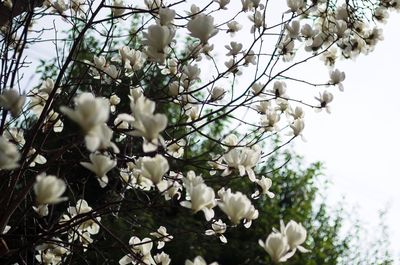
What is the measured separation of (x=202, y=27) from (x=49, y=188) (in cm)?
44

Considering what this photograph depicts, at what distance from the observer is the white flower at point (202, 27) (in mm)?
1095

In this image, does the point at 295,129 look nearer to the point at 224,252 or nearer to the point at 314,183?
the point at 224,252

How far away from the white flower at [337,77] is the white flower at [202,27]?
1.89ft

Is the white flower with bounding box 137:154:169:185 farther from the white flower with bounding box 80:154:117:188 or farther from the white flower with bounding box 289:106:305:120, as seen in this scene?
the white flower with bounding box 289:106:305:120

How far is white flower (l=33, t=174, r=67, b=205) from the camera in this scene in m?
0.81

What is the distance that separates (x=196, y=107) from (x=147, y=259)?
43 centimetres

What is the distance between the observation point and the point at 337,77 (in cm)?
159

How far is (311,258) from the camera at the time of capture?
4379mm

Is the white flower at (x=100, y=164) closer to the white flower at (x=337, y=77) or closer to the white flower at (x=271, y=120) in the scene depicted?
the white flower at (x=271, y=120)

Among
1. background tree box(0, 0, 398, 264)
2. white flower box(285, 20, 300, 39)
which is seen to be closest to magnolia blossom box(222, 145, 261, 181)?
background tree box(0, 0, 398, 264)

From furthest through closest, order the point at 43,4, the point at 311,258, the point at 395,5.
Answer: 1. the point at 311,258
2. the point at 395,5
3. the point at 43,4

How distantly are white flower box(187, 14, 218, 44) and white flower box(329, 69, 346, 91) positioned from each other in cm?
58

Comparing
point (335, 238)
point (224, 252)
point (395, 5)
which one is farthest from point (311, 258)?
point (395, 5)

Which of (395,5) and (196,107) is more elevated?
(395,5)
